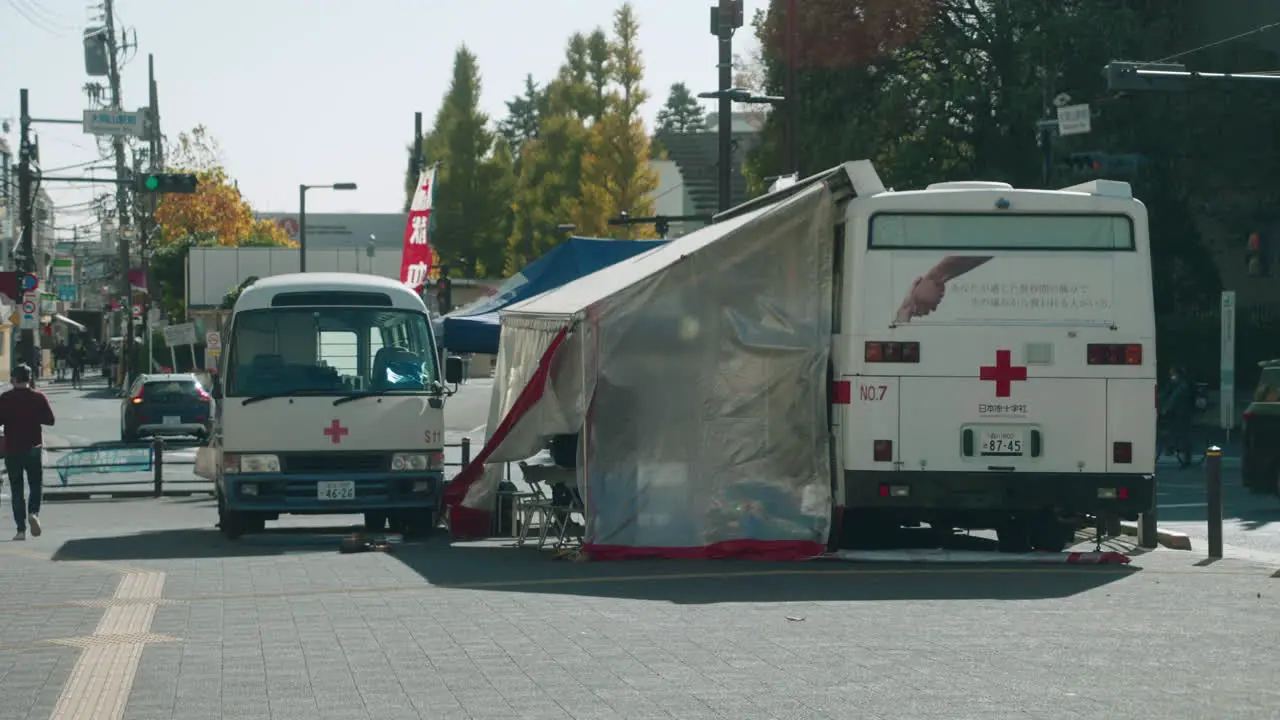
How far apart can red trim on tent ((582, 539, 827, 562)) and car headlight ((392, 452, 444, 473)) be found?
3379 mm

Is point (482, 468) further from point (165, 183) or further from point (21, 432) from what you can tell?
point (165, 183)

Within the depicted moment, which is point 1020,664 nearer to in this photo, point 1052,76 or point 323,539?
point 323,539

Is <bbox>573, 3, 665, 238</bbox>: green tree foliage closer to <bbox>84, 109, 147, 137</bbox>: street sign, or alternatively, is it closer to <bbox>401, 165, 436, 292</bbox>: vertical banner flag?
<bbox>84, 109, 147, 137</bbox>: street sign

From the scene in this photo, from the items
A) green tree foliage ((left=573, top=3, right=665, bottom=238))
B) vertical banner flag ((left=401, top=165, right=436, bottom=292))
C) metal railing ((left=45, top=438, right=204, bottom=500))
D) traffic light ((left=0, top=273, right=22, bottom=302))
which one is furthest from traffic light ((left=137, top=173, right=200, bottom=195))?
green tree foliage ((left=573, top=3, right=665, bottom=238))

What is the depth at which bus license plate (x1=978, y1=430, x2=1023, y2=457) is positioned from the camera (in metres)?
15.0

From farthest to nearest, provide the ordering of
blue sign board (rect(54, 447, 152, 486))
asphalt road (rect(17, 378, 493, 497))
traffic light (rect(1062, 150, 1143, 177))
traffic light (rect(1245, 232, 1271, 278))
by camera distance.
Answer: traffic light (rect(1245, 232, 1271, 278)) → asphalt road (rect(17, 378, 493, 497)) → blue sign board (rect(54, 447, 152, 486)) → traffic light (rect(1062, 150, 1143, 177))

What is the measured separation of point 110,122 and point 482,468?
164ft

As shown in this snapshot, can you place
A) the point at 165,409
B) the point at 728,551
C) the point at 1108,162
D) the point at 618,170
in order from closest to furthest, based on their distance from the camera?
the point at 728,551, the point at 1108,162, the point at 165,409, the point at 618,170

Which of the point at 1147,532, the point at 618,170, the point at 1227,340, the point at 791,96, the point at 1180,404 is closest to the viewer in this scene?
the point at 1147,532

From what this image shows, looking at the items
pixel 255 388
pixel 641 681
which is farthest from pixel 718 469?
pixel 641 681

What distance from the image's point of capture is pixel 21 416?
62.6 ft

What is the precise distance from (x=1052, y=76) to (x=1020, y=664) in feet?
107

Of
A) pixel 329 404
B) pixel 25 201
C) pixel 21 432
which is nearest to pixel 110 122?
pixel 25 201

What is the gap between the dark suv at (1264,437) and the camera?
2366 centimetres
